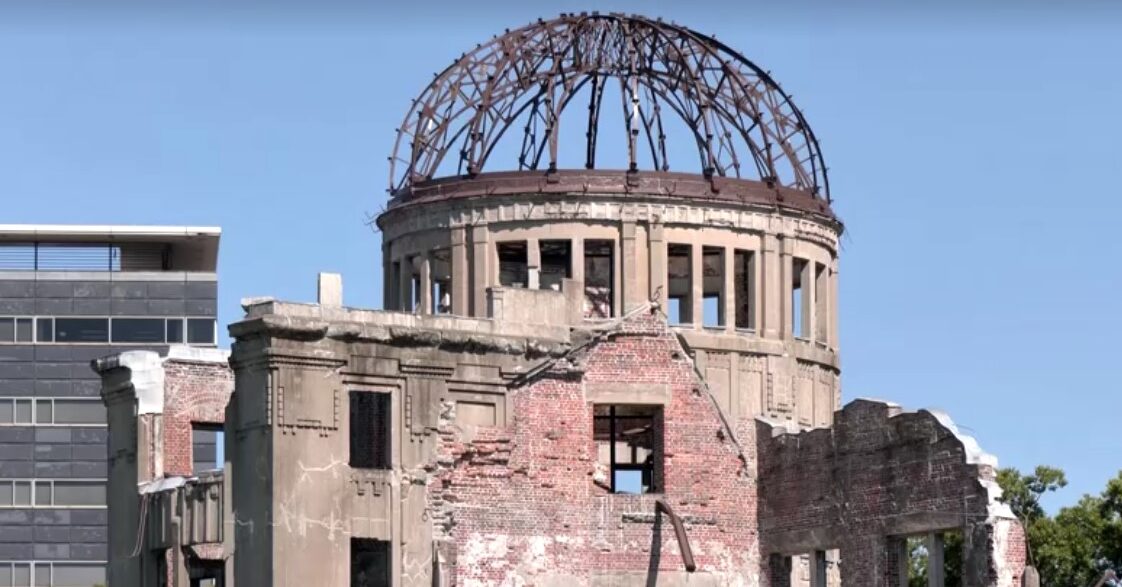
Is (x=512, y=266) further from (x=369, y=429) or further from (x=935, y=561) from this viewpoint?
(x=935, y=561)

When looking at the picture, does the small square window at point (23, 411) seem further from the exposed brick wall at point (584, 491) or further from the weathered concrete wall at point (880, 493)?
the weathered concrete wall at point (880, 493)

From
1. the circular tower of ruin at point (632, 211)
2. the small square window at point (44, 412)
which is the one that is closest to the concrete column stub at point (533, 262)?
the circular tower of ruin at point (632, 211)

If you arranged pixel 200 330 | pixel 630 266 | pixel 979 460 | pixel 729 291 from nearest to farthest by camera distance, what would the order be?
1. pixel 979 460
2. pixel 630 266
3. pixel 729 291
4. pixel 200 330

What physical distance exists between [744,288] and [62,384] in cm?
4576

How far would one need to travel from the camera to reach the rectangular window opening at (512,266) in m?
52.3

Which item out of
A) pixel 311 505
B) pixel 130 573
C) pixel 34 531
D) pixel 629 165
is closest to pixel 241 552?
pixel 311 505

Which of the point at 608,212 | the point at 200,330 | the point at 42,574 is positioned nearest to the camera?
the point at 608,212

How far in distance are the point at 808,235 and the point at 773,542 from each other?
10.1 meters

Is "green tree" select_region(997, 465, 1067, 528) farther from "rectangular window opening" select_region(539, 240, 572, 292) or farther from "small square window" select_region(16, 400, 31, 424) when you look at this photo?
"small square window" select_region(16, 400, 31, 424)

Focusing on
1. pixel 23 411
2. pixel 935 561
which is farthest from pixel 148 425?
pixel 23 411

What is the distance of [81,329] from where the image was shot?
94.6 meters

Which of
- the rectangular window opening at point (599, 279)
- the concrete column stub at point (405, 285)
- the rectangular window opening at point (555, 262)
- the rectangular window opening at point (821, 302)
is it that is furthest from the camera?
the rectangular window opening at point (821, 302)

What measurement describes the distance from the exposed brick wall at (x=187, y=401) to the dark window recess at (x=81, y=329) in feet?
155

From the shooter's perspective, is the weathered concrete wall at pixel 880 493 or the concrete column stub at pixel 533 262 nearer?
the weathered concrete wall at pixel 880 493
